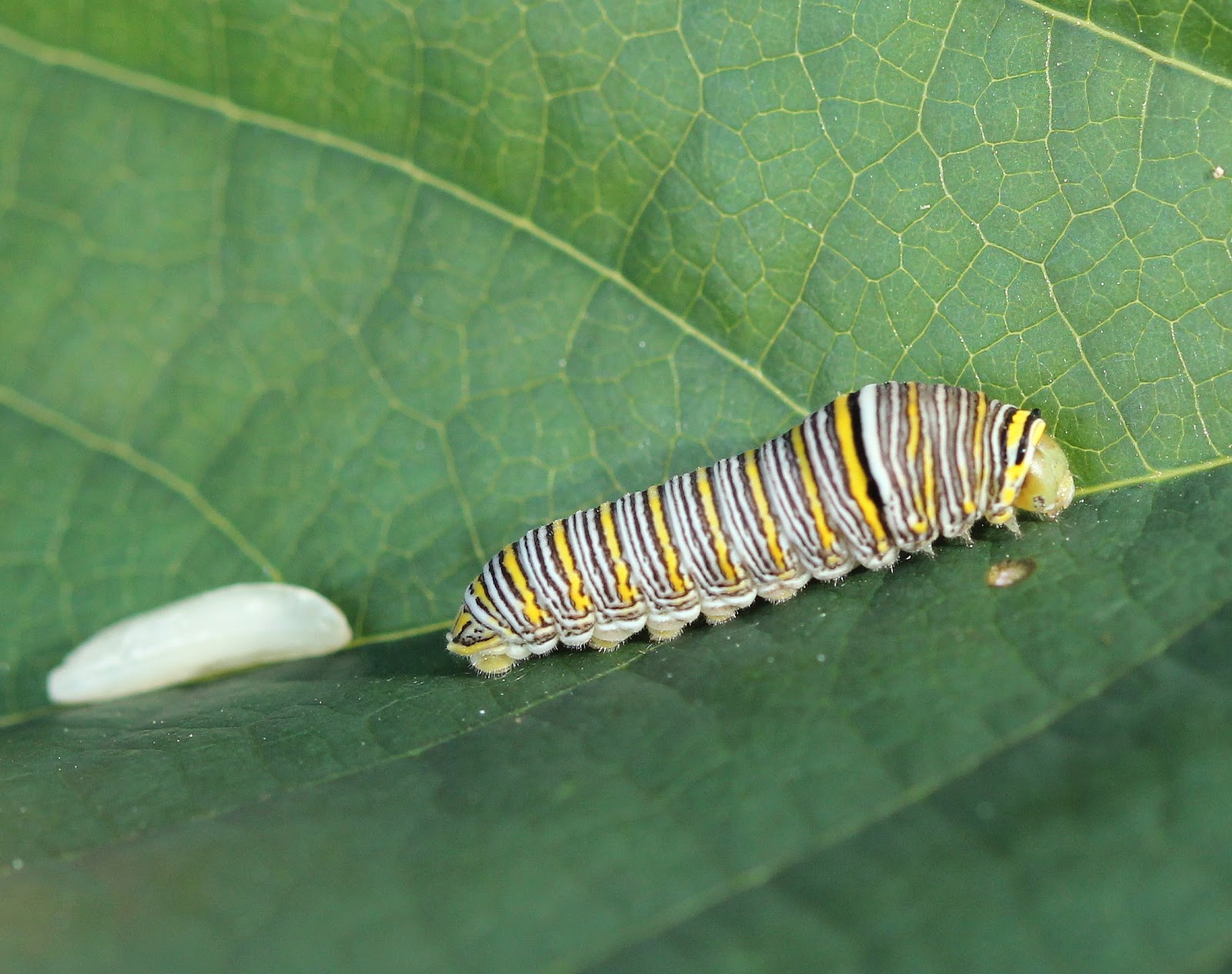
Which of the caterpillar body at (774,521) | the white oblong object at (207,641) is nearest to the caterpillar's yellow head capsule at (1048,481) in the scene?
the caterpillar body at (774,521)

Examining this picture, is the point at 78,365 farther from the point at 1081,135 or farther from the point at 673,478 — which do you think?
the point at 1081,135

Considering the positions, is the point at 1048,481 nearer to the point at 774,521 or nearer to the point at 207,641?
the point at 774,521

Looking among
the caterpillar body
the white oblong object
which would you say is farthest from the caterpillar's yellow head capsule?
the white oblong object

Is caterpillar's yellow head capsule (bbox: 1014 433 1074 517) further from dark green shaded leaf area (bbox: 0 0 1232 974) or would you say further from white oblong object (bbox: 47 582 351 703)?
white oblong object (bbox: 47 582 351 703)

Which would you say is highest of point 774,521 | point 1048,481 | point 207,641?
point 207,641

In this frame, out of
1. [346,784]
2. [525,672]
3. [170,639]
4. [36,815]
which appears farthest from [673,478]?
[36,815]

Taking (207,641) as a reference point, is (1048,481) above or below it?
below

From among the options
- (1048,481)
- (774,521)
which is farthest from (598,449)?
(1048,481)
